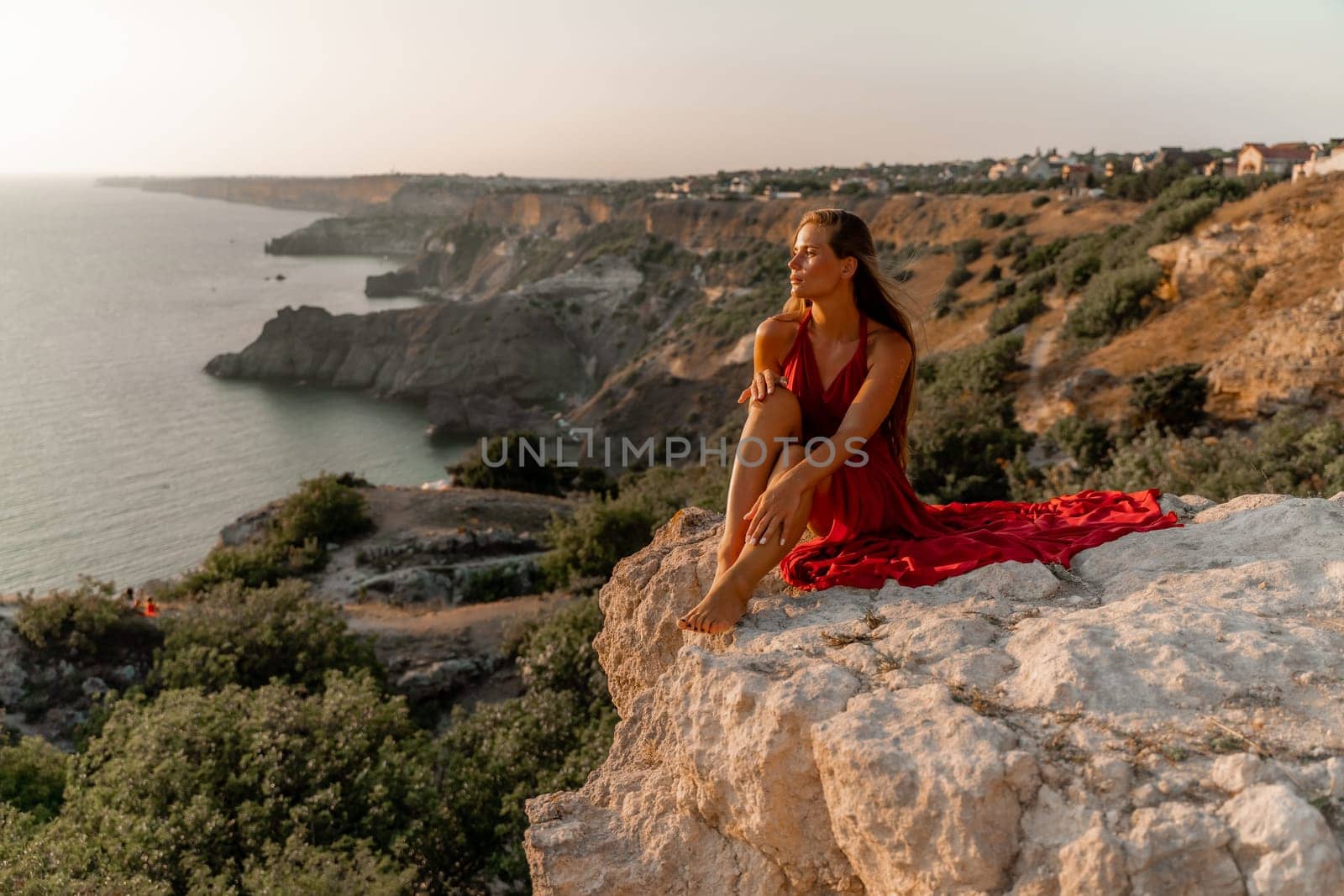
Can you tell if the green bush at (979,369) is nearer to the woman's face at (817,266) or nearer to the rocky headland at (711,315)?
the rocky headland at (711,315)

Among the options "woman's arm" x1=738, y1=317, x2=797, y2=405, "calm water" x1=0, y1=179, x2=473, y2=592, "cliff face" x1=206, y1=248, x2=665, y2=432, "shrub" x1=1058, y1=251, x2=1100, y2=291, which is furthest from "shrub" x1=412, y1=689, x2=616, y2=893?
"cliff face" x1=206, y1=248, x2=665, y2=432

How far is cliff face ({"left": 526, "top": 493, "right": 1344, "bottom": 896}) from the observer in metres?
2.11

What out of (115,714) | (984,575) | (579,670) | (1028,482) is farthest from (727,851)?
(1028,482)

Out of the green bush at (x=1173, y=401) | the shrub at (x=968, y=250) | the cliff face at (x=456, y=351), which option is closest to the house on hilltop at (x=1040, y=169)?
the cliff face at (x=456, y=351)

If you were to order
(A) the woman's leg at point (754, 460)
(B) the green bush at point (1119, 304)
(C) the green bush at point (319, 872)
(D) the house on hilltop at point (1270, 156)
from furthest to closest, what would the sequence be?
(D) the house on hilltop at point (1270, 156) < (B) the green bush at point (1119, 304) < (C) the green bush at point (319, 872) < (A) the woman's leg at point (754, 460)

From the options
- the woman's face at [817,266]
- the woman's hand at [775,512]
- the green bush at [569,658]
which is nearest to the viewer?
the woman's hand at [775,512]

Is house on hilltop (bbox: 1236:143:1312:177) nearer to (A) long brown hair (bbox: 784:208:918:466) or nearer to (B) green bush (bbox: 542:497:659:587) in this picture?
(B) green bush (bbox: 542:497:659:587)

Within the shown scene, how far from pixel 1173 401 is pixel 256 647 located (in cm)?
1177

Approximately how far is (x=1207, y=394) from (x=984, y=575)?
10.5 m

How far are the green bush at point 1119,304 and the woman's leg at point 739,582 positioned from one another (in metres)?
15.0

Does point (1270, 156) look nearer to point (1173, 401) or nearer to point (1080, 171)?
point (1080, 171)

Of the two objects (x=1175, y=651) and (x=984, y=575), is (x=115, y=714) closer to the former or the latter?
(x=984, y=575)

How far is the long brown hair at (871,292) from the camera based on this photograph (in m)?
3.99

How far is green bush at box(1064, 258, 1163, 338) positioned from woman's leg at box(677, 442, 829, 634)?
15.0 meters
